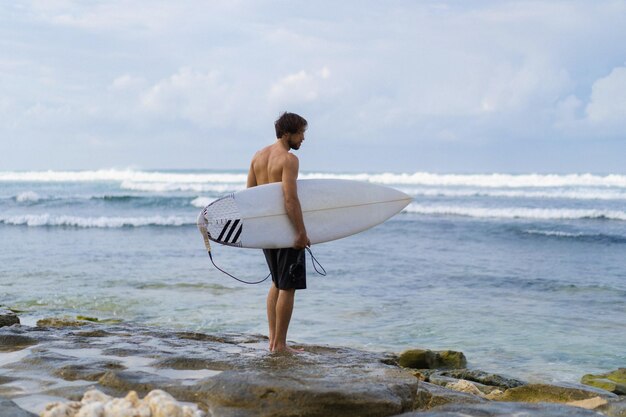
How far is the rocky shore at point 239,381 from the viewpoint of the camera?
3445 mm

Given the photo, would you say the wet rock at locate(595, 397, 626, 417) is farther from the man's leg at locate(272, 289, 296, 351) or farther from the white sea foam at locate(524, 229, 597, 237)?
the white sea foam at locate(524, 229, 597, 237)

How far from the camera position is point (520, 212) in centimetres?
2381

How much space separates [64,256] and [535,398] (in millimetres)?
11357

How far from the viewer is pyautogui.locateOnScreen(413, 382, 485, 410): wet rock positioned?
394 centimetres

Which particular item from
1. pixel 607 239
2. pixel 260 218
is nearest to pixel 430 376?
pixel 260 218

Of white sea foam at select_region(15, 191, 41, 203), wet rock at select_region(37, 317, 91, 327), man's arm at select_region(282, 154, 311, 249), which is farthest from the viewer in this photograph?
white sea foam at select_region(15, 191, 41, 203)

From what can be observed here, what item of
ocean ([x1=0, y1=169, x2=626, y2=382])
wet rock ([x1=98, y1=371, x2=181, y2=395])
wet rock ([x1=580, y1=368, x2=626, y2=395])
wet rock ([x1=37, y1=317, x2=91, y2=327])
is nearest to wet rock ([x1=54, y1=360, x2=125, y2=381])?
wet rock ([x1=98, y1=371, x2=181, y2=395])

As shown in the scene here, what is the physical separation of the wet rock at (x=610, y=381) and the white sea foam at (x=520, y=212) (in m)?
17.7

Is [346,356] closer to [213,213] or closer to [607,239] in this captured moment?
[213,213]

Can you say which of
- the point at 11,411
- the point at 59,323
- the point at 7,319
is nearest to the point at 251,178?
the point at 11,411

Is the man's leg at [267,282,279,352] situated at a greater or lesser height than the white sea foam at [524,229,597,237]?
lesser

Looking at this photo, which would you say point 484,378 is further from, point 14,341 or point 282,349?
point 14,341

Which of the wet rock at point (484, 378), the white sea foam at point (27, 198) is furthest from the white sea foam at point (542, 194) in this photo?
the wet rock at point (484, 378)

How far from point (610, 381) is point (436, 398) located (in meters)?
2.20
